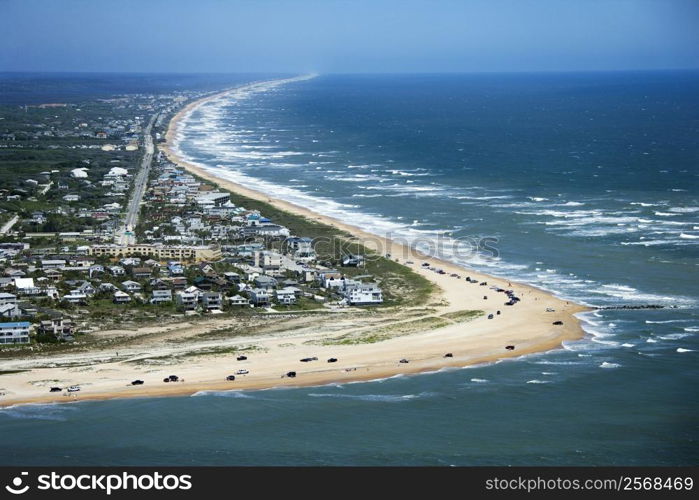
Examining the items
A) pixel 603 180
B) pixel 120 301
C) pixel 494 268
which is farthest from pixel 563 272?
pixel 603 180

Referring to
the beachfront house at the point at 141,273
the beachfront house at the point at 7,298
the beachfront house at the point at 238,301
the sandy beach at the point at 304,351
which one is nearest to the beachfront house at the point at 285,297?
the beachfront house at the point at 238,301

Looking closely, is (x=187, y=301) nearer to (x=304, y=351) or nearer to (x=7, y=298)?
(x=7, y=298)

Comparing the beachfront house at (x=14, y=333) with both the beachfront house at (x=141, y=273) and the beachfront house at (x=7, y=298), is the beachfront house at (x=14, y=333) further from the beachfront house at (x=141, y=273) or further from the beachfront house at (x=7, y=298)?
the beachfront house at (x=141, y=273)

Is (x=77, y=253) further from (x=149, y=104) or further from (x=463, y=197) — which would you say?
(x=149, y=104)

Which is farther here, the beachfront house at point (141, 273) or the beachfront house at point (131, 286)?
the beachfront house at point (141, 273)

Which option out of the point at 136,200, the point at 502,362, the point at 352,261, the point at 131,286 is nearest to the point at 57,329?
the point at 131,286

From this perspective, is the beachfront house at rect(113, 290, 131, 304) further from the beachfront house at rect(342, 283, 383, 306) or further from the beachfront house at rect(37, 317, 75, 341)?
the beachfront house at rect(342, 283, 383, 306)
